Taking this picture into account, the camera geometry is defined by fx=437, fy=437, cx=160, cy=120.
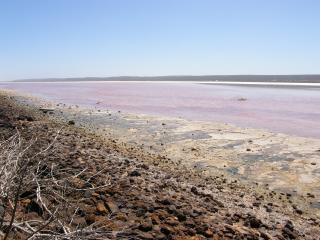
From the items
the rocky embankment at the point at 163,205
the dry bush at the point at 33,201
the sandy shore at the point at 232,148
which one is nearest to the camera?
the dry bush at the point at 33,201

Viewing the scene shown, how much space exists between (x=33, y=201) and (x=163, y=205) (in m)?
1.89

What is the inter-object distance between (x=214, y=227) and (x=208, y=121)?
49.0 feet

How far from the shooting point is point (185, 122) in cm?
2009

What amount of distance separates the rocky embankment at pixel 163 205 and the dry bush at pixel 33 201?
37 mm

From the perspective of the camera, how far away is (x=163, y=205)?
657 cm

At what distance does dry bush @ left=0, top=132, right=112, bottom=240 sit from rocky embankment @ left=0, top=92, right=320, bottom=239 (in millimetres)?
37

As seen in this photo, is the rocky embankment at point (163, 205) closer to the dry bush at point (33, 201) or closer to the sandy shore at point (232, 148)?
the dry bush at point (33, 201)

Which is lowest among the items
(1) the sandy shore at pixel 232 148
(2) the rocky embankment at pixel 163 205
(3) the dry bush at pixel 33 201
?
(1) the sandy shore at pixel 232 148

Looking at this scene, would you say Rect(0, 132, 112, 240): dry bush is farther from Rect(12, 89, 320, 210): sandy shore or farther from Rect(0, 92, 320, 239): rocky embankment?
Rect(12, 89, 320, 210): sandy shore

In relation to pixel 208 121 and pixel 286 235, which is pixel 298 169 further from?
pixel 208 121

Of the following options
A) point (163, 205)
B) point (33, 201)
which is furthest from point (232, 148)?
point (33, 201)

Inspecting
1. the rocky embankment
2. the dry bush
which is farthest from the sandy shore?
the dry bush

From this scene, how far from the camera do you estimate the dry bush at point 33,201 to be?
4113mm

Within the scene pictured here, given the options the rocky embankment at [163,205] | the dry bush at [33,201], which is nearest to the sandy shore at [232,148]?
the rocky embankment at [163,205]
